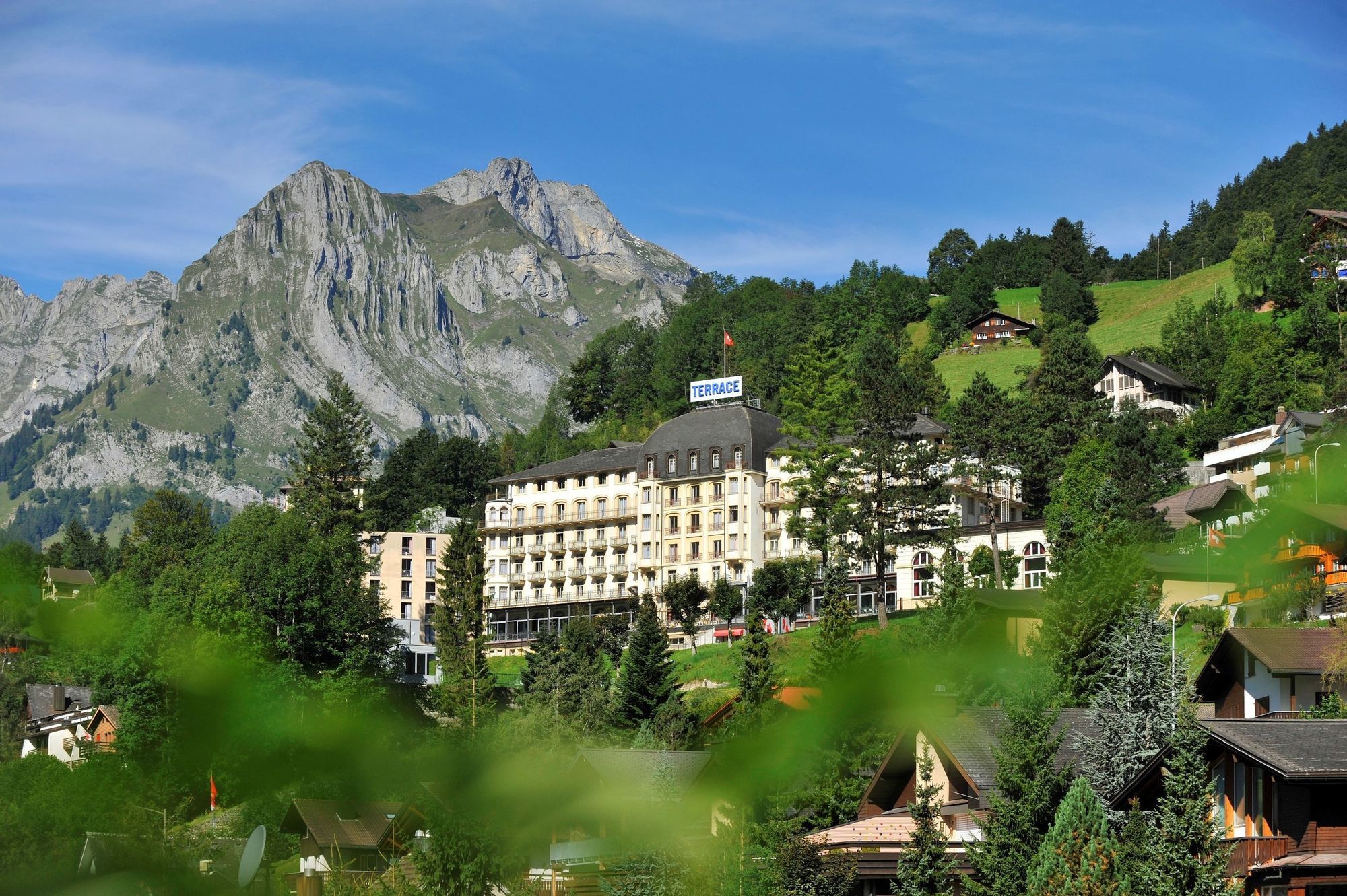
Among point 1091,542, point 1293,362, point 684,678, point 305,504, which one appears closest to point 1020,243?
point 1293,362

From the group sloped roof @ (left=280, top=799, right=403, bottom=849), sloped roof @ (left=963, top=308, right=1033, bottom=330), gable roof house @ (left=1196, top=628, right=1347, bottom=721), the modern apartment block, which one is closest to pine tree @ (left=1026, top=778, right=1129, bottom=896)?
sloped roof @ (left=280, top=799, right=403, bottom=849)

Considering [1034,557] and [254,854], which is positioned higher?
[1034,557]

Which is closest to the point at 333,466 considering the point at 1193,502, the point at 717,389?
the point at 717,389

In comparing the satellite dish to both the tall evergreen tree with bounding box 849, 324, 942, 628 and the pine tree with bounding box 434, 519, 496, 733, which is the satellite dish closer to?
the pine tree with bounding box 434, 519, 496, 733

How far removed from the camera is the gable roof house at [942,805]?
1748 cm

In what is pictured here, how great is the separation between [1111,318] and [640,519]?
76623mm

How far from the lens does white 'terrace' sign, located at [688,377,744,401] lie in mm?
108562

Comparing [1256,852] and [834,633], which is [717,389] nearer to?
[834,633]

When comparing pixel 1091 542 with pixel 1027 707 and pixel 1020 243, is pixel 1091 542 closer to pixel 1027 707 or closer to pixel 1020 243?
pixel 1027 707

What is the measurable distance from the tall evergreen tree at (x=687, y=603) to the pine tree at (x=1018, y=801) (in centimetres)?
6533

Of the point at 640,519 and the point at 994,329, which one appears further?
the point at 994,329

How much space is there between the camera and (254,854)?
5.66 m

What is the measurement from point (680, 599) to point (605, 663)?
25168mm

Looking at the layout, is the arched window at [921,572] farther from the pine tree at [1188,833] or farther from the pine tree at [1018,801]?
the pine tree at [1188,833]
